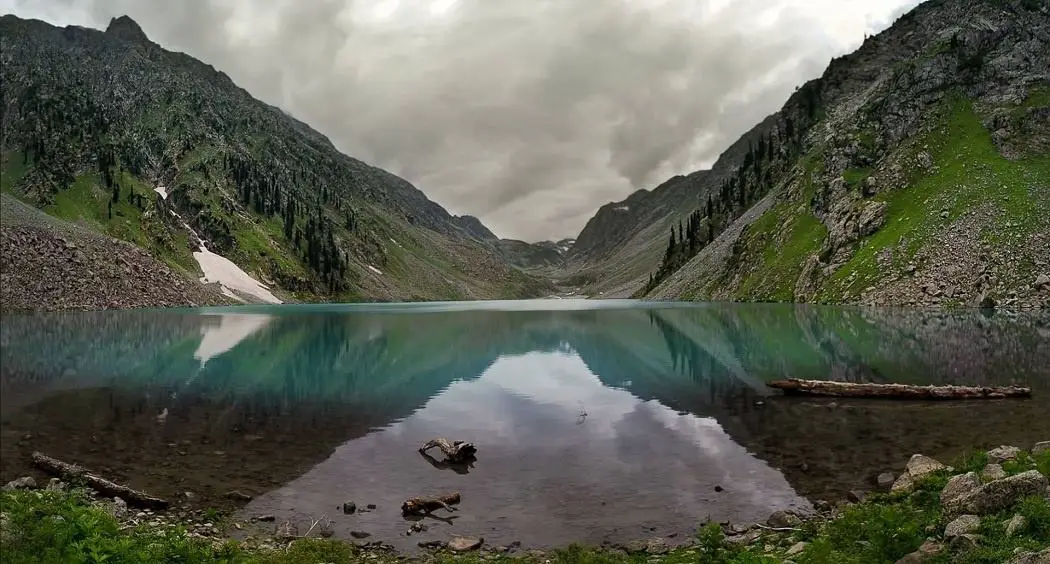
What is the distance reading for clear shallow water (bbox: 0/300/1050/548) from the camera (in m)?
18.6

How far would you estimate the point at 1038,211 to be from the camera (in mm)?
103188

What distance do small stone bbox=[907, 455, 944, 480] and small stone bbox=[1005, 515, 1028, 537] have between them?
7.09 metres

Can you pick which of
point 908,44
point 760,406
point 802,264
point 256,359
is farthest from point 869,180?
point 256,359

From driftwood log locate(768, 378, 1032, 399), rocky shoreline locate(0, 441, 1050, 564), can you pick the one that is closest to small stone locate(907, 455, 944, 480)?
rocky shoreline locate(0, 441, 1050, 564)

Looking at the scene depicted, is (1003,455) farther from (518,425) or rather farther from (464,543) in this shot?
(518,425)

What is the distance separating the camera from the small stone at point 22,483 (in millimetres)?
17359

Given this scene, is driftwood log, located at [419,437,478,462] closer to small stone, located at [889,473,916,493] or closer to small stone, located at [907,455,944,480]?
small stone, located at [889,473,916,493]

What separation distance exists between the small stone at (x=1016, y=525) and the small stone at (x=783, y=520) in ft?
19.2

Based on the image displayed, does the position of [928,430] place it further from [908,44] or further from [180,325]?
[908,44]

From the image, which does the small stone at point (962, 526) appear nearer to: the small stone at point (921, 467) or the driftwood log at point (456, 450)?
the small stone at point (921, 467)

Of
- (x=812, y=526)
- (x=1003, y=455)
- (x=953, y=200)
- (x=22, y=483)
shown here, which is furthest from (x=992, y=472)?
(x=953, y=200)

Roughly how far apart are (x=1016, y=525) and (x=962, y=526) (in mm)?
1009

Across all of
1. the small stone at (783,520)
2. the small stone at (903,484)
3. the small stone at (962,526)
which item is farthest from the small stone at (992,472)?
the small stone at (783,520)

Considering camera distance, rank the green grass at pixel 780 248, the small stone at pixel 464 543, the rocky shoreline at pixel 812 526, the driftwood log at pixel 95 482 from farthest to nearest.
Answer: the green grass at pixel 780 248 < the driftwood log at pixel 95 482 < the small stone at pixel 464 543 < the rocky shoreline at pixel 812 526
